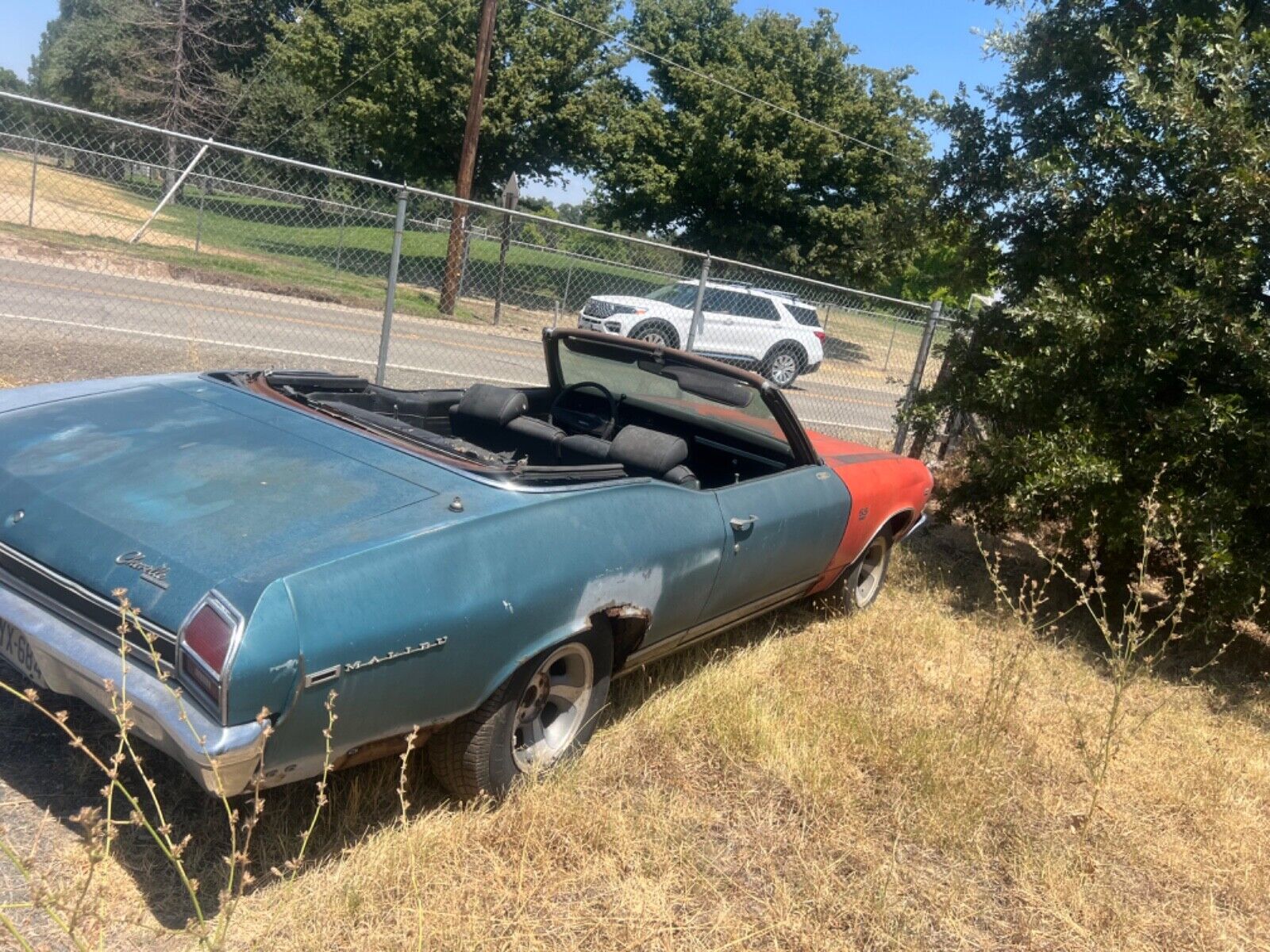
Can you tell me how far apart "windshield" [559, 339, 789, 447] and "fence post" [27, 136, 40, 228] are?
323 inches

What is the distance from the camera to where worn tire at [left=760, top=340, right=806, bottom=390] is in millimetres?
13188

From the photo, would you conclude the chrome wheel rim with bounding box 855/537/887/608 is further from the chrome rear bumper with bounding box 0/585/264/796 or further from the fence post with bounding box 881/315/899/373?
the fence post with bounding box 881/315/899/373

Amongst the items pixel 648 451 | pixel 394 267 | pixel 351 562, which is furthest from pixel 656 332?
pixel 351 562

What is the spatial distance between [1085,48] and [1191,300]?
2598mm

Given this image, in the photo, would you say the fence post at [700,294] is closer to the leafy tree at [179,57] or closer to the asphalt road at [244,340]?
the asphalt road at [244,340]

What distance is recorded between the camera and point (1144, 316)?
5.55 metres

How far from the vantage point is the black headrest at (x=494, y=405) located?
402 centimetres

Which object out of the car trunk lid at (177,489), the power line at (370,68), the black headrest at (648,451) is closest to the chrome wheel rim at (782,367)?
the black headrest at (648,451)

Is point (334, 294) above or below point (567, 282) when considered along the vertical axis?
below

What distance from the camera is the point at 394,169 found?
2941 cm

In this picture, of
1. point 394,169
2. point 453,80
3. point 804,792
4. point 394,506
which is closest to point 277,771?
point 394,506

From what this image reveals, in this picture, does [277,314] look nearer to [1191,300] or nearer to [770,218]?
[1191,300]

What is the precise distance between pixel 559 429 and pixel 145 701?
2078 mm

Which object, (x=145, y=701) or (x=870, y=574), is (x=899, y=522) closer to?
(x=870, y=574)
